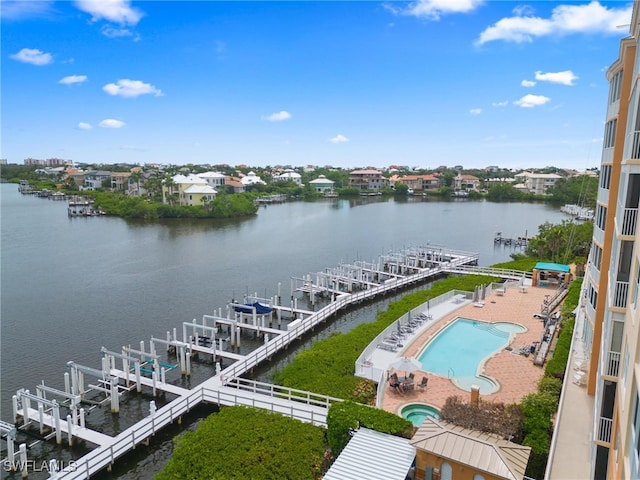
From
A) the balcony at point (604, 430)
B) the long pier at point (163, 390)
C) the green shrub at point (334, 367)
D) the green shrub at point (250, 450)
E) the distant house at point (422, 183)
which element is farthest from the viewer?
the distant house at point (422, 183)

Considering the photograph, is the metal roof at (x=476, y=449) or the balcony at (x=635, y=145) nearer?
the balcony at (x=635, y=145)

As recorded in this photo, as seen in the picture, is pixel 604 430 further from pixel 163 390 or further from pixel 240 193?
pixel 240 193

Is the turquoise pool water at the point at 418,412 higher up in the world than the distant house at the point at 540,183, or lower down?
lower down

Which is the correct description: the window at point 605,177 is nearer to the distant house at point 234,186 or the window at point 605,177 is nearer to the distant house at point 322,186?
the distant house at point 234,186

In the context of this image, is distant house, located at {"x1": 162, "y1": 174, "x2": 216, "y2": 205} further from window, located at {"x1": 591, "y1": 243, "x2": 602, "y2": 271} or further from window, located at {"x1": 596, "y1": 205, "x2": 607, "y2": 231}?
window, located at {"x1": 596, "y1": 205, "x2": 607, "y2": 231}

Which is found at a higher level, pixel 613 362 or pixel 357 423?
pixel 613 362

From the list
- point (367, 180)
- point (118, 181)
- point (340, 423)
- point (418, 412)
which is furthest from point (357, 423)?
point (367, 180)

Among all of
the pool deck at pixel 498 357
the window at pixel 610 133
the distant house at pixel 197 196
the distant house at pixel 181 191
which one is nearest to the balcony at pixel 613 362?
the window at pixel 610 133
